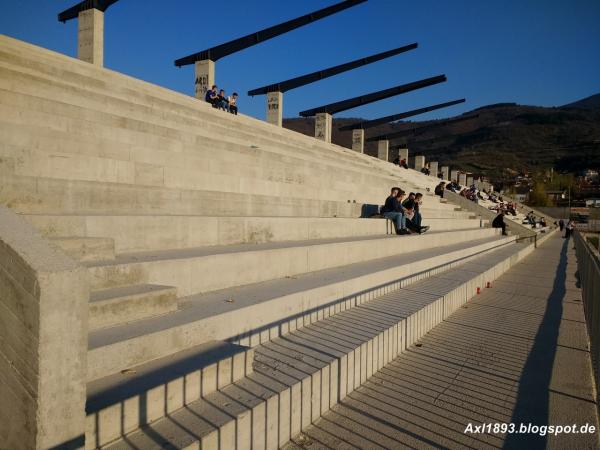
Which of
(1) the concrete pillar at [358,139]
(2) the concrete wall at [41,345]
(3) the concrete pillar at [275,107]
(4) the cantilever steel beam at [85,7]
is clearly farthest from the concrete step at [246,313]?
(1) the concrete pillar at [358,139]

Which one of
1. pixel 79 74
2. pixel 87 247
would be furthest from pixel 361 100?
pixel 87 247

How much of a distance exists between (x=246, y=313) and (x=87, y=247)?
1467mm

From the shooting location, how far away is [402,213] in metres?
10.1

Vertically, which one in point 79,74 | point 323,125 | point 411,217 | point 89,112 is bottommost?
point 411,217

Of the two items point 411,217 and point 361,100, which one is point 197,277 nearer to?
point 411,217

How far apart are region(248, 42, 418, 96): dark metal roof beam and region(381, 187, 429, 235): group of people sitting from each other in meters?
19.3

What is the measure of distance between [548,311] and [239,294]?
18.1ft

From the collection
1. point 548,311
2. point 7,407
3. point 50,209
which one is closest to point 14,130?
point 50,209

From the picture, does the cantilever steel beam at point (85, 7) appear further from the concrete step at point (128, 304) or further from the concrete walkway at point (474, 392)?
the concrete walkway at point (474, 392)

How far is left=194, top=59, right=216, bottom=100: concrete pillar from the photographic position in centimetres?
2277

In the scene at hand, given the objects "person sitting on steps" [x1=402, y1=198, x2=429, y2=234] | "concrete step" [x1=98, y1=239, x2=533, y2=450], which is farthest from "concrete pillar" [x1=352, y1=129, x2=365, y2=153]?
"concrete step" [x1=98, y1=239, x2=533, y2=450]

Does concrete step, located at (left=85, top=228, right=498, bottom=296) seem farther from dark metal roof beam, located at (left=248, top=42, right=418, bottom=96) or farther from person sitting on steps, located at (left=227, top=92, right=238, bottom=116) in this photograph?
dark metal roof beam, located at (left=248, top=42, right=418, bottom=96)

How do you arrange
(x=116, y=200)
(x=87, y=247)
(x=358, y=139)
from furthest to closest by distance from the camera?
(x=358, y=139) < (x=116, y=200) < (x=87, y=247)

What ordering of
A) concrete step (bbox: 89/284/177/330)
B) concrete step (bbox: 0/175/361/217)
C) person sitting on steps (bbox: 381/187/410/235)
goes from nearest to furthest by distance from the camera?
concrete step (bbox: 89/284/177/330) < concrete step (bbox: 0/175/361/217) < person sitting on steps (bbox: 381/187/410/235)
